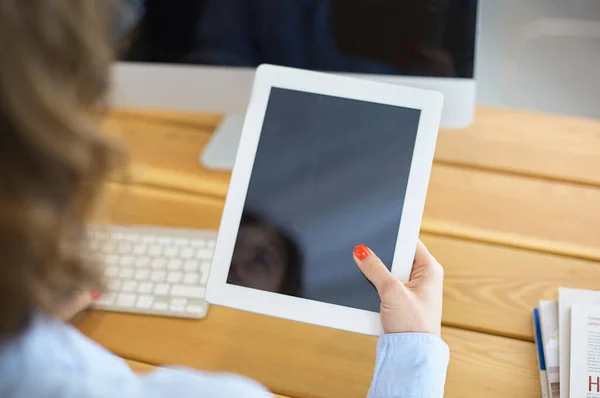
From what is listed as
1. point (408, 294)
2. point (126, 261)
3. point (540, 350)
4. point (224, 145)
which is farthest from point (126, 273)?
point (540, 350)

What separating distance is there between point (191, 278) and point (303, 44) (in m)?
0.31

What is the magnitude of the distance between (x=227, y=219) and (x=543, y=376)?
37cm

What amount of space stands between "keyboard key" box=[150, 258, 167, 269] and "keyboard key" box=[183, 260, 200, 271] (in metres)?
0.03

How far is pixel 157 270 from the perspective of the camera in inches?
28.5

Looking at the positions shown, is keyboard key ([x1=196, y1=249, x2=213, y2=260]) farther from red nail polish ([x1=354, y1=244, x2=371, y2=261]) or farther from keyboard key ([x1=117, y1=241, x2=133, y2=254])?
red nail polish ([x1=354, y1=244, x2=371, y2=261])

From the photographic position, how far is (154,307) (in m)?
0.70

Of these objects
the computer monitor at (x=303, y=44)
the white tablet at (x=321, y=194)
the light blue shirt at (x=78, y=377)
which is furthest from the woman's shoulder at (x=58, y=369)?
the computer monitor at (x=303, y=44)

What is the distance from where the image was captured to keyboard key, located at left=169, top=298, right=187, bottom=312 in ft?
2.29

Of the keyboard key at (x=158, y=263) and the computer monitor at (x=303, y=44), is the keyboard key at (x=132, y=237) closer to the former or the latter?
the keyboard key at (x=158, y=263)

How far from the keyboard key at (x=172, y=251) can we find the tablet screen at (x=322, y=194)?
0.43 feet

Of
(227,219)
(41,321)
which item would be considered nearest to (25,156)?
(41,321)

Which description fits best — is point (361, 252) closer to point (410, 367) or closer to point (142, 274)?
point (410, 367)

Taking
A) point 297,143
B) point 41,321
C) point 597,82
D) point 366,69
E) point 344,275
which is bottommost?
point 41,321

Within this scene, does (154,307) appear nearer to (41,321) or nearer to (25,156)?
(41,321)
